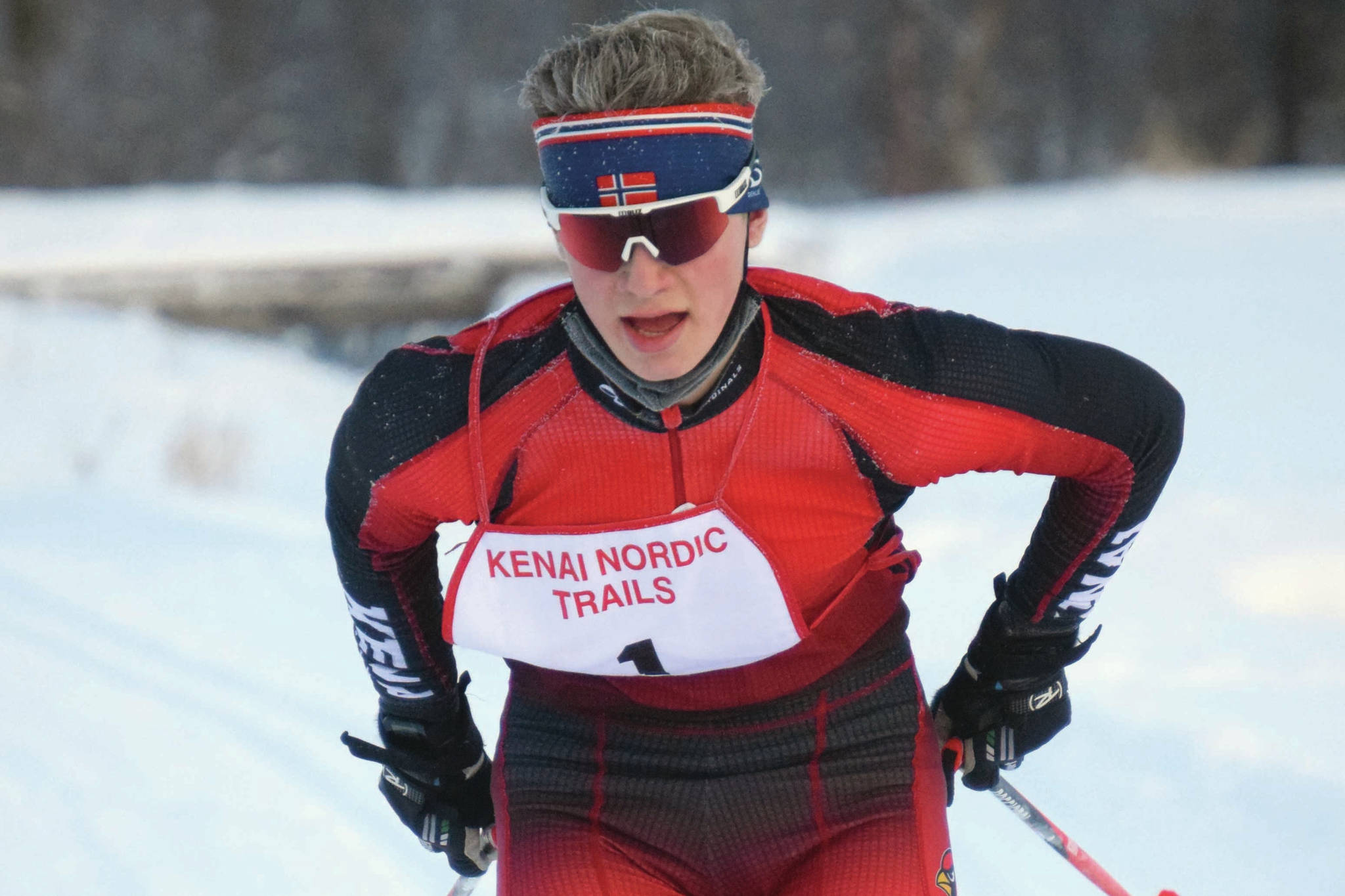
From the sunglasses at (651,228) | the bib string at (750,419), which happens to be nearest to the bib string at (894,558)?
the bib string at (750,419)

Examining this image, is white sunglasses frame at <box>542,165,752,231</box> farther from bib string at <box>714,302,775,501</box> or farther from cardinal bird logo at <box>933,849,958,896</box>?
cardinal bird logo at <box>933,849,958,896</box>

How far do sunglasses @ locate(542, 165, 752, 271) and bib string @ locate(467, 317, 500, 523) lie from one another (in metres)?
0.20

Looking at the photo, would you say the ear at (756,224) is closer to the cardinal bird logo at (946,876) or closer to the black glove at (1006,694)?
the black glove at (1006,694)

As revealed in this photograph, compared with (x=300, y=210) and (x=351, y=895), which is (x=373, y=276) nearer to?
(x=300, y=210)

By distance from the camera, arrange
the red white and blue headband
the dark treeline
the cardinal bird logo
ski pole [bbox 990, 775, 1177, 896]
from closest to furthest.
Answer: the red white and blue headband, the cardinal bird logo, ski pole [bbox 990, 775, 1177, 896], the dark treeline

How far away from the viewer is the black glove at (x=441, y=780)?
2.17 meters

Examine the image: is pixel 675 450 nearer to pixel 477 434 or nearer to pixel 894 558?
pixel 477 434

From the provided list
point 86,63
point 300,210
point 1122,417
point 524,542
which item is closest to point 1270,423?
point 1122,417

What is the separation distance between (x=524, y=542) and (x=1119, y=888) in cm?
122

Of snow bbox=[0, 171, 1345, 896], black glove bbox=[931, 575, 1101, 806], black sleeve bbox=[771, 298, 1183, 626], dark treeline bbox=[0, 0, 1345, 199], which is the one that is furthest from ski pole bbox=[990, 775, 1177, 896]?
dark treeline bbox=[0, 0, 1345, 199]

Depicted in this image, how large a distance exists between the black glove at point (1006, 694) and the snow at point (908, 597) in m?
0.60

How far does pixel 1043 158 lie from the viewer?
14.8 metres

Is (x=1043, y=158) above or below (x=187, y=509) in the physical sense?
above

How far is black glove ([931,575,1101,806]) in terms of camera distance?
218 centimetres
